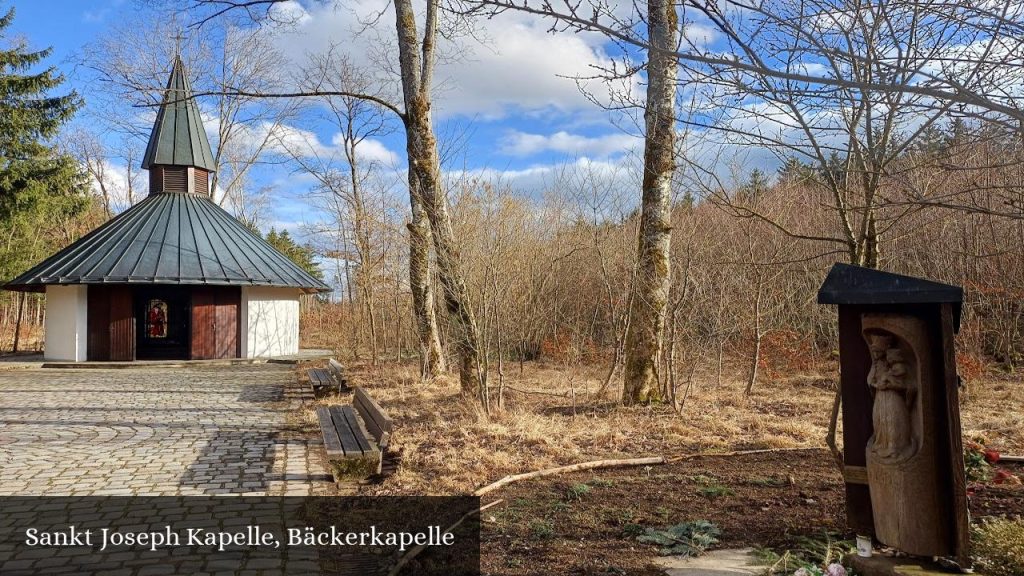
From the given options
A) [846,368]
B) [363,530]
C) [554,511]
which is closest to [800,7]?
[846,368]

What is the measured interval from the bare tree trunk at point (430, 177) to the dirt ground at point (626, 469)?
3.17ft

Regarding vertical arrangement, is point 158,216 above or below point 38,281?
above

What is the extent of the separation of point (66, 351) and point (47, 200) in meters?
4.21

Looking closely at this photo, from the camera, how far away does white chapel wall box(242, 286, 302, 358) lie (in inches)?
784

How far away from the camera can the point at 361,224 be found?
53.4ft

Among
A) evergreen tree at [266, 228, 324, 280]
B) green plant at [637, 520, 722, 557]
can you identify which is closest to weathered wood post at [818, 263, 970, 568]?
green plant at [637, 520, 722, 557]

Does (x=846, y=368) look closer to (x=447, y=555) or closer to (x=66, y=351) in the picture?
(x=447, y=555)

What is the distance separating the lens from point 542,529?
13.5ft

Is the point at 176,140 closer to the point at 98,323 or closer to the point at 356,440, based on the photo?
the point at 98,323

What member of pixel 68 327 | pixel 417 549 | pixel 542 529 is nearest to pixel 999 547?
pixel 542 529

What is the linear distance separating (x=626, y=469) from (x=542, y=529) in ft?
6.06

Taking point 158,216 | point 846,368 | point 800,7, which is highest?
point 158,216

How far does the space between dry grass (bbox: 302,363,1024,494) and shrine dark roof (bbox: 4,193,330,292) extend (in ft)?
32.3

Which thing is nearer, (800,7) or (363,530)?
(800,7)
